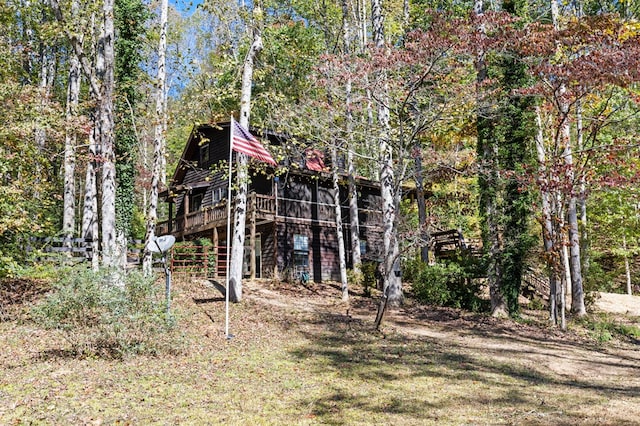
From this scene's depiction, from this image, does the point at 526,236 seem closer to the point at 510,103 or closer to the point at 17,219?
the point at 510,103

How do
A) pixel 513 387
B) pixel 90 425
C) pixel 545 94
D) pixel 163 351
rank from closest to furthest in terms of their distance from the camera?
pixel 90 425 → pixel 513 387 → pixel 163 351 → pixel 545 94

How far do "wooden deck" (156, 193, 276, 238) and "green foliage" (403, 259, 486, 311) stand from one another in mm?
8456

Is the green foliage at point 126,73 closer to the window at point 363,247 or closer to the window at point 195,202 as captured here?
the window at point 195,202

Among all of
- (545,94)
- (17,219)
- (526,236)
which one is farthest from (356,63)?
(17,219)

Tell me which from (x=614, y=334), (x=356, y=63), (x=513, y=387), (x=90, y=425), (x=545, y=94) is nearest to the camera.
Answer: (x=90, y=425)

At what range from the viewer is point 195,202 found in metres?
28.5

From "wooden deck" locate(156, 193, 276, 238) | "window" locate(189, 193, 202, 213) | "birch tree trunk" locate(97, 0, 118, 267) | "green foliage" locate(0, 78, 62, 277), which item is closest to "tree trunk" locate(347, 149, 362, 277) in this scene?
"wooden deck" locate(156, 193, 276, 238)

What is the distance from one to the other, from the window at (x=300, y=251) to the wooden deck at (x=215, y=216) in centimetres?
234

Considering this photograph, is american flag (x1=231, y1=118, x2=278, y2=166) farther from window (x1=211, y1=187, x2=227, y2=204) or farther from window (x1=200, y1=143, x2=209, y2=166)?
window (x1=200, y1=143, x2=209, y2=166)

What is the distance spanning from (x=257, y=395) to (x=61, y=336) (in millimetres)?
5080

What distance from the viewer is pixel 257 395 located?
7.97 meters

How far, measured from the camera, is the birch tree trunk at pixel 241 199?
607 inches

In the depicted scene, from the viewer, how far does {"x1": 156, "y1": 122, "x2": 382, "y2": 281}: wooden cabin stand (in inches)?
964

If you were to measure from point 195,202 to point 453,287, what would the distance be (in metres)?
16.0
